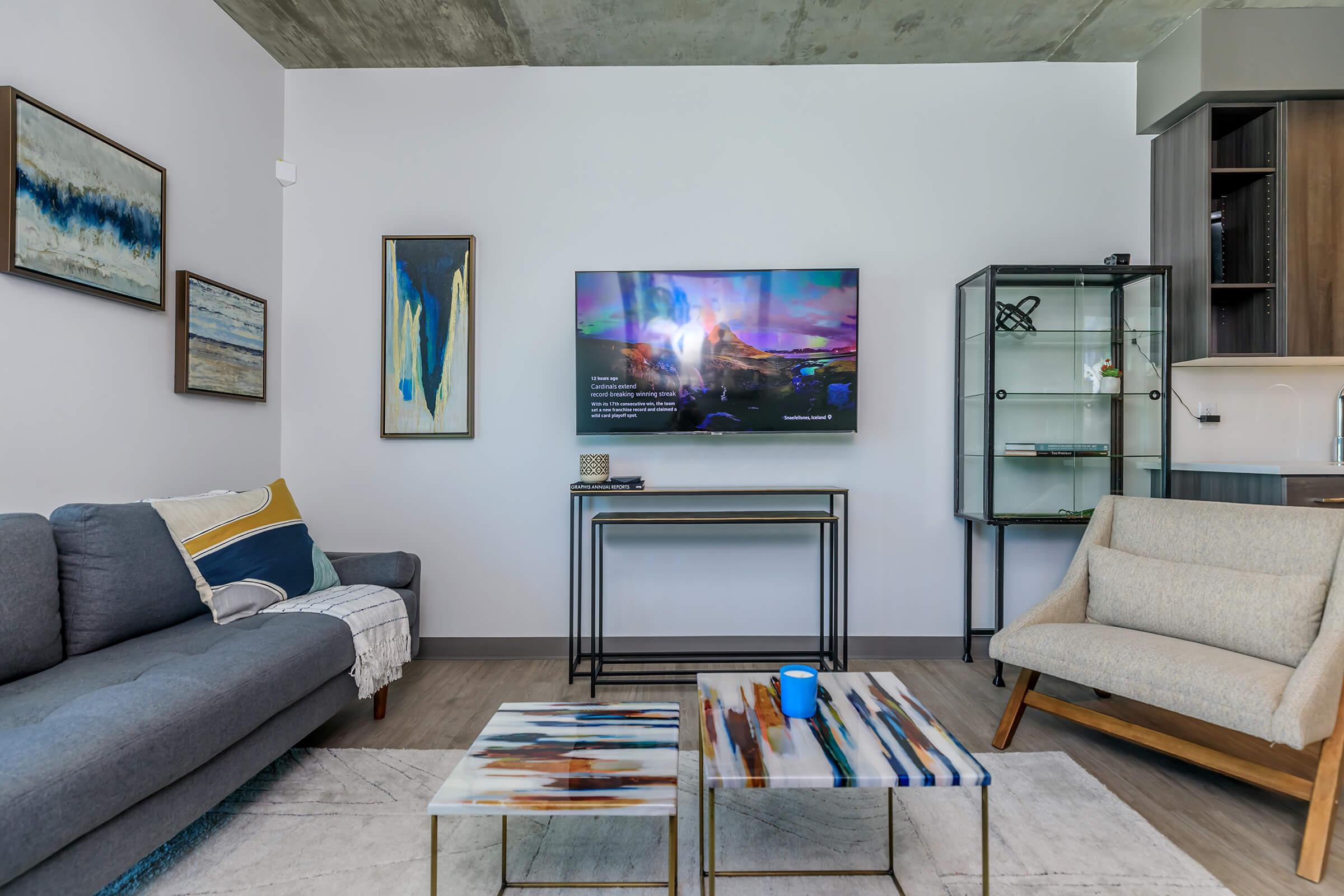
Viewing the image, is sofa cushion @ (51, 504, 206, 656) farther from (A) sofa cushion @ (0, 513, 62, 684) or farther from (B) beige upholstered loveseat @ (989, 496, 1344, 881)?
(B) beige upholstered loveseat @ (989, 496, 1344, 881)

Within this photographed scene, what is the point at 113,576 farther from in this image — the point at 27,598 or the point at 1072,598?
the point at 1072,598

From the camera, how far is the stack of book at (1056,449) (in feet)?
9.68

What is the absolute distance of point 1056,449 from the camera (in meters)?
2.97

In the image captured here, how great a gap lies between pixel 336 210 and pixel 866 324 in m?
2.76

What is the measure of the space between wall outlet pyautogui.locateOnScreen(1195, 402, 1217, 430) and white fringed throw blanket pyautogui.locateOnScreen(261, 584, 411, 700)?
12.6 feet

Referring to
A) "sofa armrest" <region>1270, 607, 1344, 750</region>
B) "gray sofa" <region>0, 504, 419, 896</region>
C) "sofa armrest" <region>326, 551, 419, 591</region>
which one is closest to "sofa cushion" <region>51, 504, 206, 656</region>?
"gray sofa" <region>0, 504, 419, 896</region>

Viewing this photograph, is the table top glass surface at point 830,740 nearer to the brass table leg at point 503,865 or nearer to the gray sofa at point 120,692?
the brass table leg at point 503,865

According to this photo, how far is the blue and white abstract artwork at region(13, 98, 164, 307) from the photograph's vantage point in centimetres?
190

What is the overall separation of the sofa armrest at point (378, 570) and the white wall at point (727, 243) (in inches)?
21.6

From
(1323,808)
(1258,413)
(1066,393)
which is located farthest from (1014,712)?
(1258,413)

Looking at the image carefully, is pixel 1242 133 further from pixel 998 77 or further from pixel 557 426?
pixel 557 426

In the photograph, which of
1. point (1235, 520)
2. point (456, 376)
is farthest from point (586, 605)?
point (1235, 520)

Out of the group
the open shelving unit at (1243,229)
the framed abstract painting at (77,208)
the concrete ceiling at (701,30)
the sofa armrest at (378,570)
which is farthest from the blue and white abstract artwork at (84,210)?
the open shelving unit at (1243,229)

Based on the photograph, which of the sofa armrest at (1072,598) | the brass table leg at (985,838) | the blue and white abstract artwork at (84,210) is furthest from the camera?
the sofa armrest at (1072,598)
